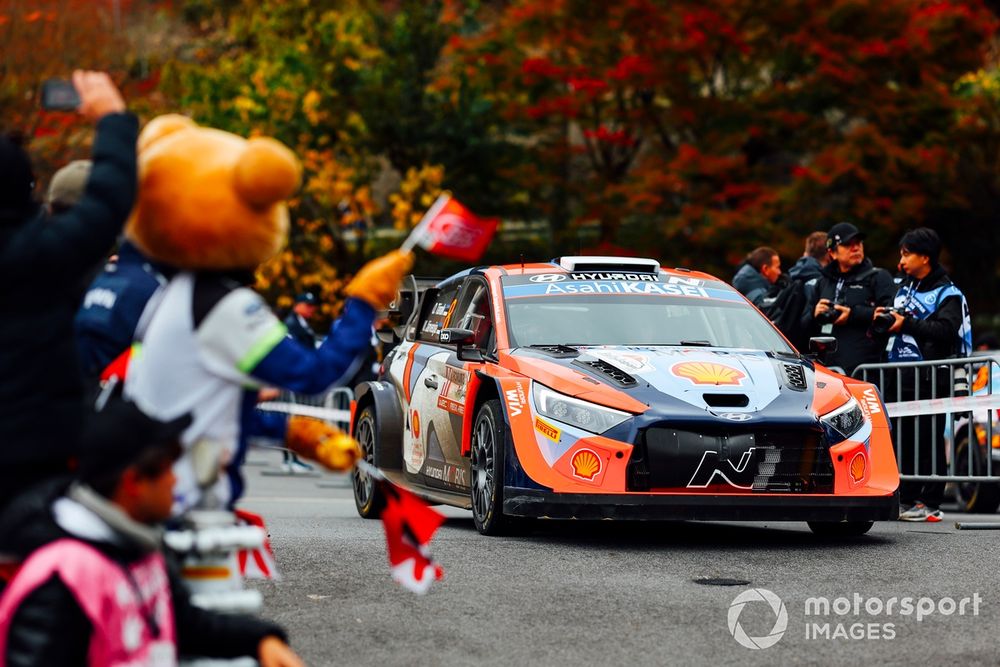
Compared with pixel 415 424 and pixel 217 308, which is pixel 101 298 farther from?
pixel 415 424

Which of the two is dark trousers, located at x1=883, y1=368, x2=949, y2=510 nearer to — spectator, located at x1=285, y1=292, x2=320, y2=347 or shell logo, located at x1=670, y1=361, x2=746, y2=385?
shell logo, located at x1=670, y1=361, x2=746, y2=385

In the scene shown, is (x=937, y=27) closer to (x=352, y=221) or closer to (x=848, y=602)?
(x=352, y=221)

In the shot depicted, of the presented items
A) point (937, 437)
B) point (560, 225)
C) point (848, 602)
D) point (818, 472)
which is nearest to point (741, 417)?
point (818, 472)

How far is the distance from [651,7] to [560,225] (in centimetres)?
507

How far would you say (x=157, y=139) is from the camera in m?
4.98

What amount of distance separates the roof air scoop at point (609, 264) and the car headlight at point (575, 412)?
1900 millimetres

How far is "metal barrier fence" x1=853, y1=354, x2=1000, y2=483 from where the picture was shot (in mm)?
12234

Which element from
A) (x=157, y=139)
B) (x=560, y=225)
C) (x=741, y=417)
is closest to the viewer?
(x=157, y=139)

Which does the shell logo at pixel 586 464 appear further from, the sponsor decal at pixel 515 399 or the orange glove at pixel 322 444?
the orange glove at pixel 322 444

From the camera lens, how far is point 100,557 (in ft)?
12.9

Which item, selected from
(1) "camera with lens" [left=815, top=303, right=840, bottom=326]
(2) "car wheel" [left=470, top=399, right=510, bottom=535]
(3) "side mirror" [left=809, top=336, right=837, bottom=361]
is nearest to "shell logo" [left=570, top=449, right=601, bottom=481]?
(2) "car wheel" [left=470, top=399, right=510, bottom=535]

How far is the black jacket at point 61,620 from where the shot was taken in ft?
12.6

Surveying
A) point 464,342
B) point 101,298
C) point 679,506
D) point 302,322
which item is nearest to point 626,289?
point 464,342

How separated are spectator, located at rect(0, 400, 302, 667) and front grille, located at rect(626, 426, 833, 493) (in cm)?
527
